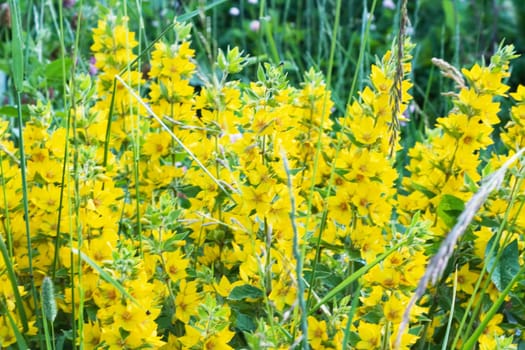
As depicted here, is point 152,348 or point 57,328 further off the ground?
point 152,348

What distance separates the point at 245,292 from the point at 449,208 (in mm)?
368

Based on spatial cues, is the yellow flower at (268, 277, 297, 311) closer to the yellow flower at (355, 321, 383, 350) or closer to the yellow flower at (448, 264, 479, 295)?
the yellow flower at (355, 321, 383, 350)

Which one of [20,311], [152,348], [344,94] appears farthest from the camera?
[344,94]

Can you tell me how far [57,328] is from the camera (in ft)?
4.66

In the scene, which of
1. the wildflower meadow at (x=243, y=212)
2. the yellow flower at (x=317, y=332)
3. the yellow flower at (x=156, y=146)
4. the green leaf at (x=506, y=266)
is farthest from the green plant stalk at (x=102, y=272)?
the green leaf at (x=506, y=266)

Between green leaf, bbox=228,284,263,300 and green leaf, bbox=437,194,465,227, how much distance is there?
13.4 inches

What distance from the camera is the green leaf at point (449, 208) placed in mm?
1318

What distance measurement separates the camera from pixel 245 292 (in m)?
1.19

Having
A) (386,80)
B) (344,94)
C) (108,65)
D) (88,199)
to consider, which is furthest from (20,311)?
(344,94)

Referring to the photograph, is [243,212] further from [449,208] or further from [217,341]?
[449,208]

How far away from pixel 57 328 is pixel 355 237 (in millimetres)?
534

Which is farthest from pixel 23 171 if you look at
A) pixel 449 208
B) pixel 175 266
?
pixel 449 208

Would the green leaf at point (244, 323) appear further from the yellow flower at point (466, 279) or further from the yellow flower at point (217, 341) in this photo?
the yellow flower at point (466, 279)

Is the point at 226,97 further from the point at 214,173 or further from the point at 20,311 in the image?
the point at 20,311
